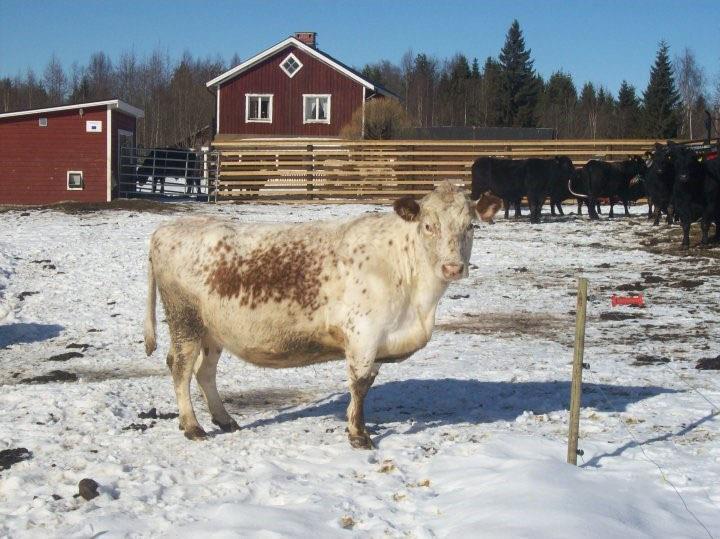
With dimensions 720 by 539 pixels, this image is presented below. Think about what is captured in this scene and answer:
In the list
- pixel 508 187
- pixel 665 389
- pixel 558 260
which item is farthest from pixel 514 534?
pixel 508 187

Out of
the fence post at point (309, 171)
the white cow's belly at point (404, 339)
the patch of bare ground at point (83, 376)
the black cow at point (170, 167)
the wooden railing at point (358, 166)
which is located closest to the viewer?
the white cow's belly at point (404, 339)

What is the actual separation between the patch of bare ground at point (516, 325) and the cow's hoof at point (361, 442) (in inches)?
173

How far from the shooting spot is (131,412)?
22.4 ft

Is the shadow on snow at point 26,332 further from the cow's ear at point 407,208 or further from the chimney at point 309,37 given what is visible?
the chimney at point 309,37

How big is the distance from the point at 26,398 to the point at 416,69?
9697 cm

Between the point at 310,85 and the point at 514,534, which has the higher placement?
the point at 310,85

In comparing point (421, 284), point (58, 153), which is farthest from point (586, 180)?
point (421, 284)

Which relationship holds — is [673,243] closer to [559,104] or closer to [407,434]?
[407,434]

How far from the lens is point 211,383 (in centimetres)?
657

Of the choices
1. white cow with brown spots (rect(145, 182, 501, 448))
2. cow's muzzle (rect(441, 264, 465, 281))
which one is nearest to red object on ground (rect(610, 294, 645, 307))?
white cow with brown spots (rect(145, 182, 501, 448))

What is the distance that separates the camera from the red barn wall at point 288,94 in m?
43.6

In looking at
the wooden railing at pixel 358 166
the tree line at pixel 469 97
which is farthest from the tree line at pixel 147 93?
the wooden railing at pixel 358 166

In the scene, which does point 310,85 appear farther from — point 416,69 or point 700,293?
point 416,69

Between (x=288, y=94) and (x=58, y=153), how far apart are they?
18536 mm
